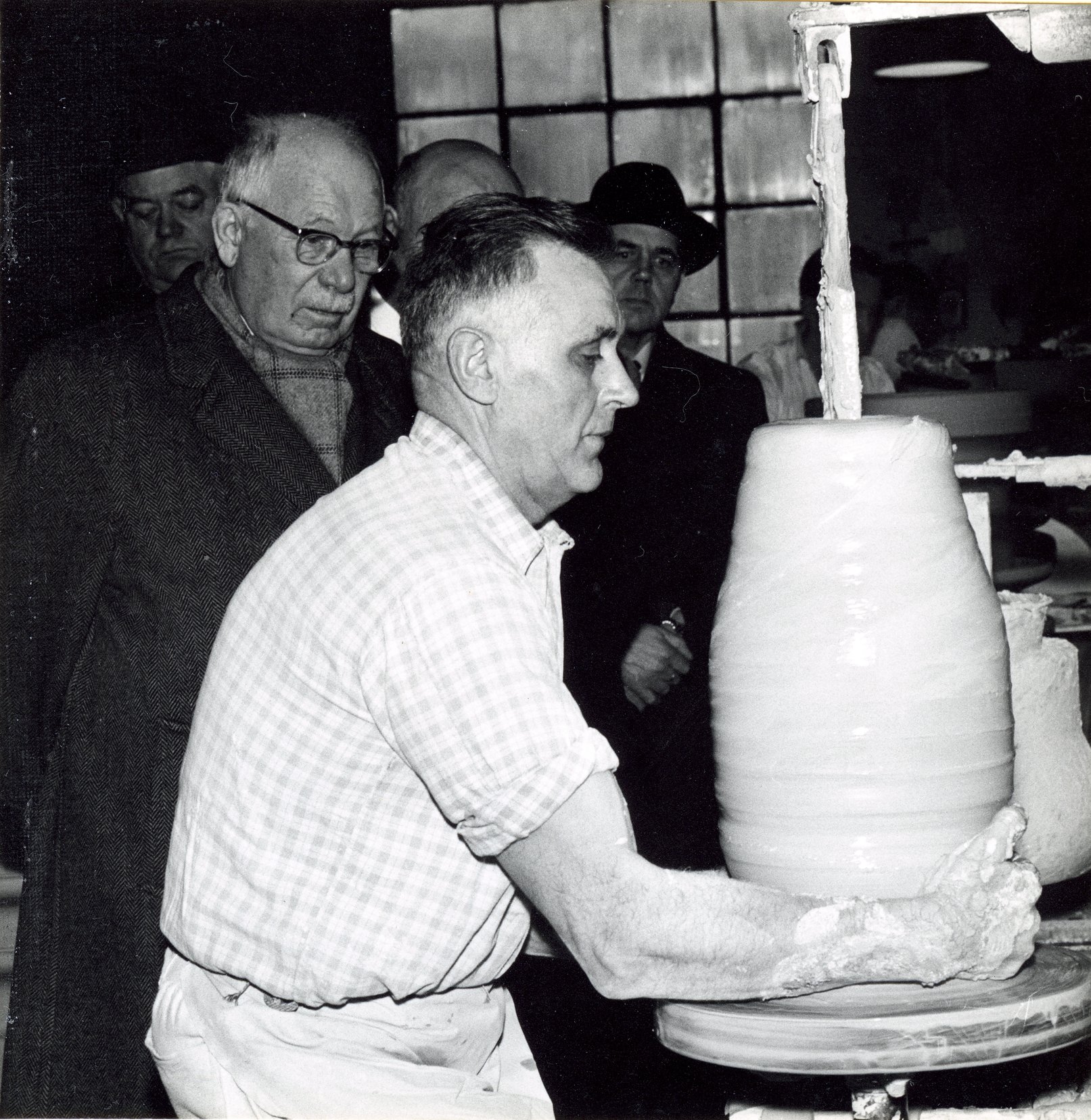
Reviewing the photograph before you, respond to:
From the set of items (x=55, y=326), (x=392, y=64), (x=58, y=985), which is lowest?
(x=58, y=985)

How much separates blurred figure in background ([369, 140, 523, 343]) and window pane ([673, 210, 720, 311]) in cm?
336

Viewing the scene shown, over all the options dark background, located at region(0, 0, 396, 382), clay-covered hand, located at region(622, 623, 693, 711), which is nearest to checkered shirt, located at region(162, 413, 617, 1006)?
clay-covered hand, located at region(622, 623, 693, 711)

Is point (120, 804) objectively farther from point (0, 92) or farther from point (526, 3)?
point (526, 3)

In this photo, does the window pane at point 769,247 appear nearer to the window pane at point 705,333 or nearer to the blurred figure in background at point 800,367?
the window pane at point 705,333

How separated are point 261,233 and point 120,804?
38.7 inches

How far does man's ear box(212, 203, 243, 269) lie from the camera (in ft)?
8.23

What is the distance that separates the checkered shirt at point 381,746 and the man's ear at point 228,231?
3.19ft

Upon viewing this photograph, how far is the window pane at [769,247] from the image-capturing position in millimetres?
6441

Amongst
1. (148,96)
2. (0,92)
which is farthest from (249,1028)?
(148,96)

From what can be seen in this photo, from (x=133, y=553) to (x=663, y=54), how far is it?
4.77 metres

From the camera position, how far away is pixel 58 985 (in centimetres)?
237

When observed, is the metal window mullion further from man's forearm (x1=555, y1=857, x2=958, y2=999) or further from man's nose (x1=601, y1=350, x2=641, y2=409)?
man's forearm (x1=555, y1=857, x2=958, y2=999)

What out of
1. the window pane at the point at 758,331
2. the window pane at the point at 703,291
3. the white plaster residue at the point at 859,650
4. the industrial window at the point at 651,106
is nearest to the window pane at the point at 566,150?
the industrial window at the point at 651,106

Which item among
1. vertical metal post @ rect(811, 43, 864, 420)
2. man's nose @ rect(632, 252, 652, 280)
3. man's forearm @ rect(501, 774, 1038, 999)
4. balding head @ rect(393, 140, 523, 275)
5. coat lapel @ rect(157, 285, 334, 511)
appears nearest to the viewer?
man's forearm @ rect(501, 774, 1038, 999)
